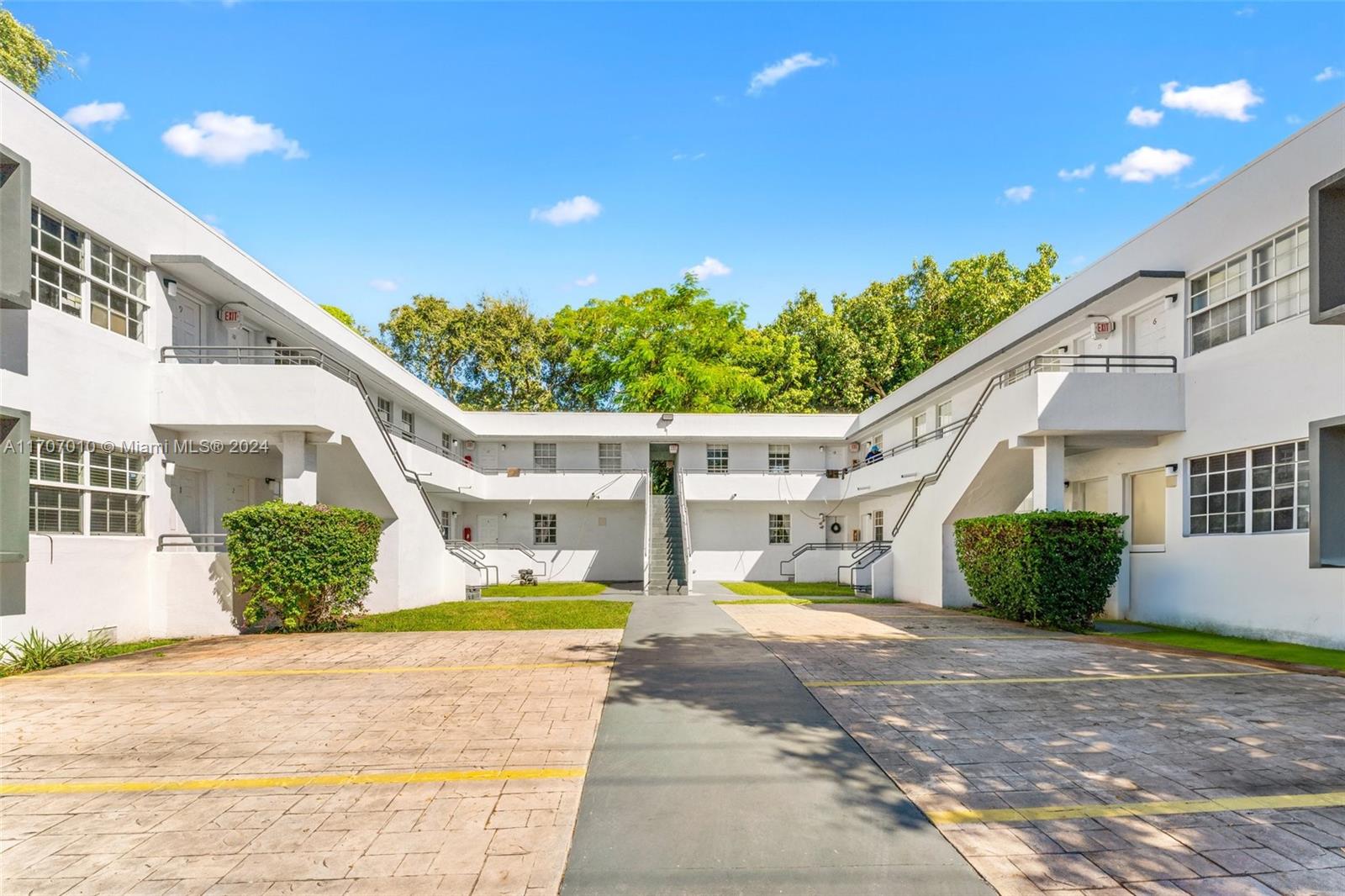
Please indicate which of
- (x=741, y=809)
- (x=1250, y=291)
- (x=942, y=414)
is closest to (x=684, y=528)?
(x=942, y=414)

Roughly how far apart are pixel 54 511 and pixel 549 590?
45.8 feet

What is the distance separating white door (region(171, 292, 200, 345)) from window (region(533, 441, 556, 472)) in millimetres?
15235

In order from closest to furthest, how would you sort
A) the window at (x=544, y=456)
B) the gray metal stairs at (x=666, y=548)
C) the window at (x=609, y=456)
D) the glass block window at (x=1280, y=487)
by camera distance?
the glass block window at (x=1280, y=487) → the gray metal stairs at (x=666, y=548) → the window at (x=544, y=456) → the window at (x=609, y=456)

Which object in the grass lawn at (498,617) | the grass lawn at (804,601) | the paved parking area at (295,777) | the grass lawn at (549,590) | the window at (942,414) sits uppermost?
the window at (942,414)

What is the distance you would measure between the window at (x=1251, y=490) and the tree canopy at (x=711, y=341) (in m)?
21.5

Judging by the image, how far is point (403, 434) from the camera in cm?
2023

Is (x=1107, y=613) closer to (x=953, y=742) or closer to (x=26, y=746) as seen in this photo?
(x=953, y=742)

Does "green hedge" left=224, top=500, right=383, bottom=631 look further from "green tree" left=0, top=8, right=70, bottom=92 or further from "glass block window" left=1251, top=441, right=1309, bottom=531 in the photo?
"green tree" left=0, top=8, right=70, bottom=92

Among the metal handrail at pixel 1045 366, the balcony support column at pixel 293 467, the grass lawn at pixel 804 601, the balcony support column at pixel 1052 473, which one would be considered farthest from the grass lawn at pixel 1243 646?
the balcony support column at pixel 293 467

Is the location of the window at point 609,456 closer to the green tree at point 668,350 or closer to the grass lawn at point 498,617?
the green tree at point 668,350

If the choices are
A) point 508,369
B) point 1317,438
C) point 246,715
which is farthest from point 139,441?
point 508,369

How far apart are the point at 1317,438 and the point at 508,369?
3309 cm

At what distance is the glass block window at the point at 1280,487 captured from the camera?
424 inches

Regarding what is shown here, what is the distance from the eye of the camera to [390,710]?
692 centimetres
